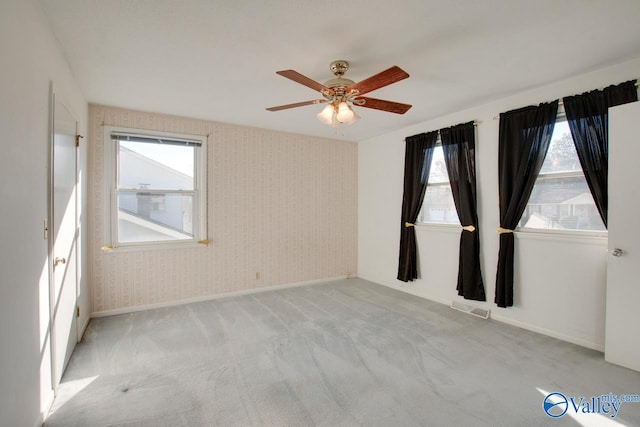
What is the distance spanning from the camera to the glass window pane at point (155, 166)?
11.9 ft

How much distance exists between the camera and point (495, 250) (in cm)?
339

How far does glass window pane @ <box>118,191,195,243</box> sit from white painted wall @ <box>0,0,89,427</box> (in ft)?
6.19

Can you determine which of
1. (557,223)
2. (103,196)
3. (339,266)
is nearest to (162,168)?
(103,196)

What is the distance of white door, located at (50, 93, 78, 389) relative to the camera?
6.69 ft

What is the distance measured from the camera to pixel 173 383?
2.16m

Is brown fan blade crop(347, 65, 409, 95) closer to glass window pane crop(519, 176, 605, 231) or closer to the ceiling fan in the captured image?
the ceiling fan

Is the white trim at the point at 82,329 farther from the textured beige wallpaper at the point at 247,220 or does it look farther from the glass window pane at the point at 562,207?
the glass window pane at the point at 562,207

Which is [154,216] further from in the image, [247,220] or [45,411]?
[45,411]

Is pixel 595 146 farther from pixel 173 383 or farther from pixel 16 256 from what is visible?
pixel 16 256

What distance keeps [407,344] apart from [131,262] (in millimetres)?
3283

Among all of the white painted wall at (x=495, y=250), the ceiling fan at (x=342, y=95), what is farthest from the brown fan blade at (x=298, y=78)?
the white painted wall at (x=495, y=250)

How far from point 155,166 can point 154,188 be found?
282mm

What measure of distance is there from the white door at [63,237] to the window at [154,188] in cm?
87

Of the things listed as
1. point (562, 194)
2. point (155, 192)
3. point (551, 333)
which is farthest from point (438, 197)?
point (155, 192)
